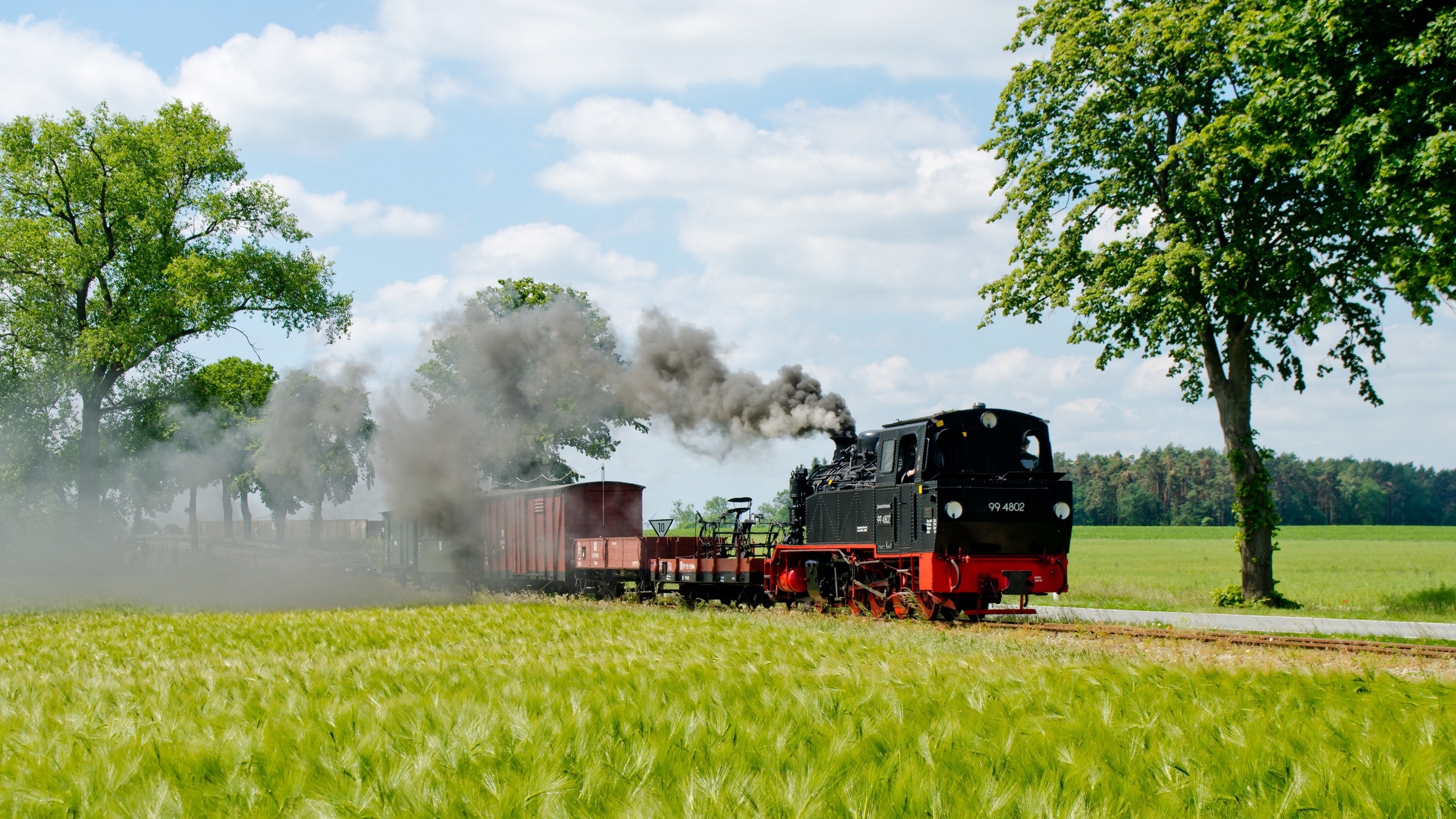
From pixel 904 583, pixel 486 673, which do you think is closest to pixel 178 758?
pixel 486 673

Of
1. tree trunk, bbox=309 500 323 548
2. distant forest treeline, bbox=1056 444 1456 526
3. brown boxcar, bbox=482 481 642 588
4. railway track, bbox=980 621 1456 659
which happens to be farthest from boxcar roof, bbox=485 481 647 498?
distant forest treeline, bbox=1056 444 1456 526

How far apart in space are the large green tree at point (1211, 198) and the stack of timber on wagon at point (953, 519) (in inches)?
263

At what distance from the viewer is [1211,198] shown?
21.5 m

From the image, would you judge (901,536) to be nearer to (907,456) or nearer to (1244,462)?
(907,456)

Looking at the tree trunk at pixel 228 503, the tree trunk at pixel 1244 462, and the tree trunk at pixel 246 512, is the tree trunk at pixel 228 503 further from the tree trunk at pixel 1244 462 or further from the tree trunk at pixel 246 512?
the tree trunk at pixel 1244 462

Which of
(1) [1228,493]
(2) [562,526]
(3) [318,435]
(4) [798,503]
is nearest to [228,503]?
(3) [318,435]

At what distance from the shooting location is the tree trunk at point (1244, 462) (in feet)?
75.9

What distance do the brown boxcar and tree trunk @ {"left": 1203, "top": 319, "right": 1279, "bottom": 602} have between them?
567 inches

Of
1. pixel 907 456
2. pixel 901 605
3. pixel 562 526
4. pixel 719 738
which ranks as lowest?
pixel 901 605

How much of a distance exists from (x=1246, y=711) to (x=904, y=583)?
11.7 m

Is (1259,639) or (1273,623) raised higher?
(1259,639)

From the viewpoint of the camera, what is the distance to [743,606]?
2041cm

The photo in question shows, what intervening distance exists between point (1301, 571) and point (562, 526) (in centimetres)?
3272

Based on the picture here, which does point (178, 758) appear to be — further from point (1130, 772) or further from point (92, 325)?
point (92, 325)
